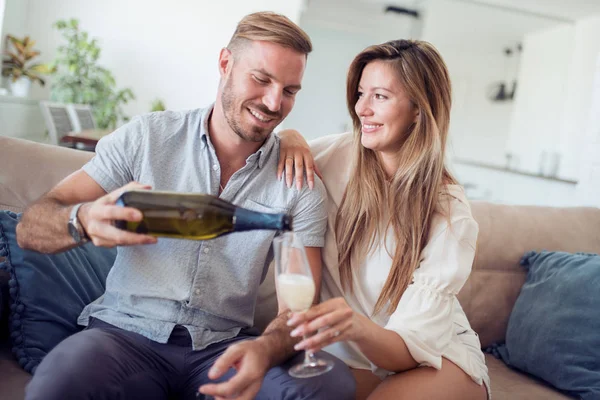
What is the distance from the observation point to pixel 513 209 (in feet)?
7.81

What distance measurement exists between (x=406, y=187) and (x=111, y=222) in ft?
2.90

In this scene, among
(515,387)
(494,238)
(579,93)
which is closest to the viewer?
(515,387)

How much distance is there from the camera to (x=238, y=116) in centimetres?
158

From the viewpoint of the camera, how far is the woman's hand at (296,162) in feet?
5.22

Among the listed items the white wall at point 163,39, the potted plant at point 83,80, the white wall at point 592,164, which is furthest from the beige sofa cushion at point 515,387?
the white wall at point 163,39

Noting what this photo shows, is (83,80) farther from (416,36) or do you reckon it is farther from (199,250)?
(199,250)

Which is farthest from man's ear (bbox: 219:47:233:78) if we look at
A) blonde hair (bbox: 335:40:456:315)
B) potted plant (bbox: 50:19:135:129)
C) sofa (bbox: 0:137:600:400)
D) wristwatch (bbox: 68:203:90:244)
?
potted plant (bbox: 50:19:135:129)

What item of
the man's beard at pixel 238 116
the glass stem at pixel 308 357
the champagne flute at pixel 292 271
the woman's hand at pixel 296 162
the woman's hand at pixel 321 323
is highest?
the man's beard at pixel 238 116

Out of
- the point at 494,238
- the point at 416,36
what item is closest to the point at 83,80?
the point at 416,36

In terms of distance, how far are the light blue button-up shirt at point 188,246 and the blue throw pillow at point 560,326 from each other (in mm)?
934

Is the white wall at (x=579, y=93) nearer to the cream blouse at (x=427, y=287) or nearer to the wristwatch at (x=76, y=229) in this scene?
the cream blouse at (x=427, y=287)

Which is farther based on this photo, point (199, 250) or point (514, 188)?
point (514, 188)

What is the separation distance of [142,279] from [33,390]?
427 mm

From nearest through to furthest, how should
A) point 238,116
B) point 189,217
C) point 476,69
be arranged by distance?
1. point 189,217
2. point 238,116
3. point 476,69
